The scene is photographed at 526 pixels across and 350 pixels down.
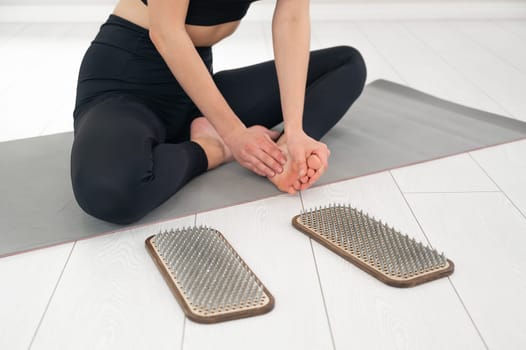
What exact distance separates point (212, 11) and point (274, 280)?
0.64m

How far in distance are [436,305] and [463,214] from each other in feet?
1.17

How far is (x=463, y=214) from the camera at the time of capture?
1.27 meters

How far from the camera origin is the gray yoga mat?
1262mm

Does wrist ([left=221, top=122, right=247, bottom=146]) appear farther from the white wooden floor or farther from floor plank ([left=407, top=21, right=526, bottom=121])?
floor plank ([left=407, top=21, right=526, bottom=121])

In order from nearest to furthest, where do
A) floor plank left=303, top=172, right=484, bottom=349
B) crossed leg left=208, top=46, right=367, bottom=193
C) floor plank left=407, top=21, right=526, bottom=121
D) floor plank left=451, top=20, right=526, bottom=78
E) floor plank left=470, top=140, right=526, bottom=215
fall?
floor plank left=303, top=172, right=484, bottom=349
floor plank left=470, top=140, right=526, bottom=215
crossed leg left=208, top=46, right=367, bottom=193
floor plank left=407, top=21, right=526, bottom=121
floor plank left=451, top=20, right=526, bottom=78

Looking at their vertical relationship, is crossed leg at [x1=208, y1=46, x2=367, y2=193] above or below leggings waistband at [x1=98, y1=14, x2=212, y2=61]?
below

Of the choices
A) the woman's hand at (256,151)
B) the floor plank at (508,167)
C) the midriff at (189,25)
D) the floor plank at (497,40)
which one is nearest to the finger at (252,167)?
the woman's hand at (256,151)

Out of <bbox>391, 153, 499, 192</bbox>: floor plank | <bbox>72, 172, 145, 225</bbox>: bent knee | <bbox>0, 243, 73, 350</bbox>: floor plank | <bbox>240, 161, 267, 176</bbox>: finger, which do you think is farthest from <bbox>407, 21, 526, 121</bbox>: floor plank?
<bbox>0, 243, 73, 350</bbox>: floor plank

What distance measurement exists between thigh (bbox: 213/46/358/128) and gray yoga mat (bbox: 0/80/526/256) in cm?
16

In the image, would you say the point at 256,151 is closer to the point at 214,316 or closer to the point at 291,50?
the point at 291,50

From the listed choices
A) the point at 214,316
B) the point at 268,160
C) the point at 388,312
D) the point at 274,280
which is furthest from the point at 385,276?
the point at 268,160

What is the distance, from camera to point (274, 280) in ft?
3.44

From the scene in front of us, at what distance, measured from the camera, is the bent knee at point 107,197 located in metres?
1.15

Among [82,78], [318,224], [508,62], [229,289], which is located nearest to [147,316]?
[229,289]
